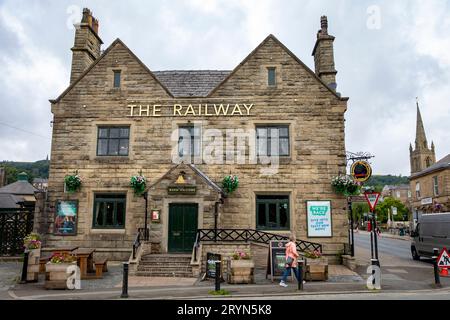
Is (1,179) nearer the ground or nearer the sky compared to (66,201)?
nearer the sky

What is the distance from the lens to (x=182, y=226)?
18.1 m

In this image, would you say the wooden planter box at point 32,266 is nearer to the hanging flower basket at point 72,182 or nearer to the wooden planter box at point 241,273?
the hanging flower basket at point 72,182

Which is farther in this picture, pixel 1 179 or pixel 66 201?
pixel 1 179

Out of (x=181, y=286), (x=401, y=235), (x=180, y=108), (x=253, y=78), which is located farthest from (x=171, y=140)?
(x=401, y=235)

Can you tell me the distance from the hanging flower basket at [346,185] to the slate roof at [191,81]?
878 cm

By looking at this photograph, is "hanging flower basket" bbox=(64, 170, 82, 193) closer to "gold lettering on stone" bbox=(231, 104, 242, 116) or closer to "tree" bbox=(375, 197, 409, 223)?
"gold lettering on stone" bbox=(231, 104, 242, 116)

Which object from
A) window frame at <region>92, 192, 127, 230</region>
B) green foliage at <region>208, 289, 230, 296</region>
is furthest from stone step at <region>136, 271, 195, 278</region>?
window frame at <region>92, 192, 127, 230</region>

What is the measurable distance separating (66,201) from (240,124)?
10289 millimetres

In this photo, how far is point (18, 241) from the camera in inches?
812

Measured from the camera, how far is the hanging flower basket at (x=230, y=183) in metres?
18.6

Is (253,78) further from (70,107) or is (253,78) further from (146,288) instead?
(146,288)

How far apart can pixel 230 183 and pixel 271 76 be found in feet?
21.5

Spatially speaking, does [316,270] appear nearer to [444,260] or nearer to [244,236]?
[444,260]

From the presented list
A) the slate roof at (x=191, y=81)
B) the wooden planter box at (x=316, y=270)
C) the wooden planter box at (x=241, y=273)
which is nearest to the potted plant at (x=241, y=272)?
the wooden planter box at (x=241, y=273)
